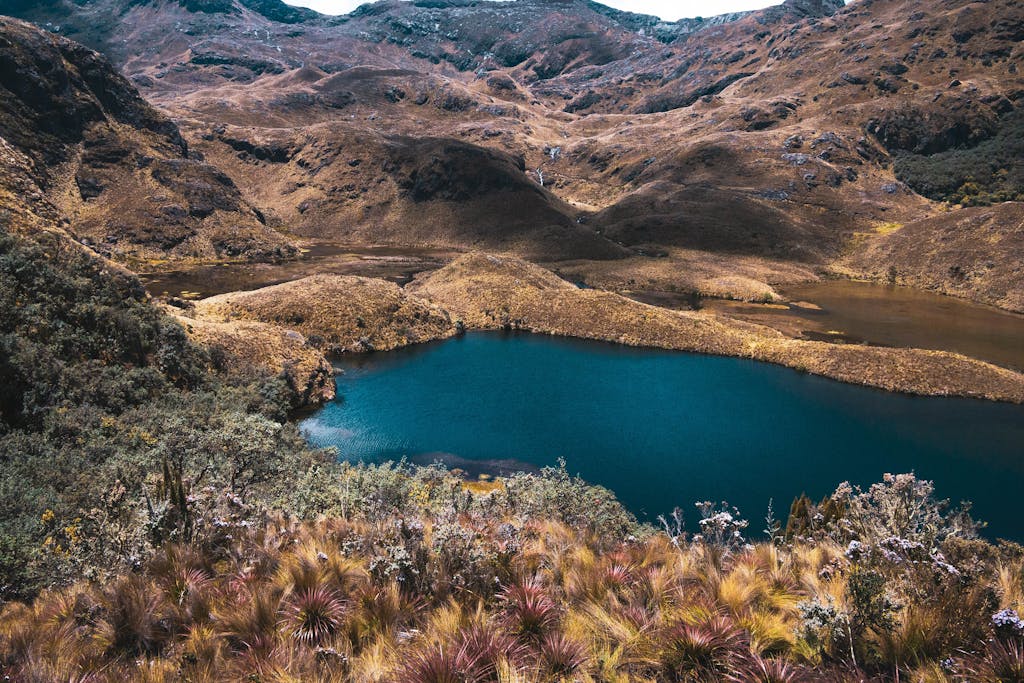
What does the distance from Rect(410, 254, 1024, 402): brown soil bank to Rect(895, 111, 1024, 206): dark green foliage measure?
12730 cm

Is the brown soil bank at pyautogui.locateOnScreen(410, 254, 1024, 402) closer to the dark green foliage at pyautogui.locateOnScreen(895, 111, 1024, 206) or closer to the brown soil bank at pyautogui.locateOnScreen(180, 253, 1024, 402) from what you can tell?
the brown soil bank at pyautogui.locateOnScreen(180, 253, 1024, 402)

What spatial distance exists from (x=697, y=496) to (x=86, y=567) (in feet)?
96.9

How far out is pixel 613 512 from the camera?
2455cm

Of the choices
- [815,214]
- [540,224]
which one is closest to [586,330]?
[540,224]

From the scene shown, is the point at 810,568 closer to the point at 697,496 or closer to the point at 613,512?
A: the point at 613,512

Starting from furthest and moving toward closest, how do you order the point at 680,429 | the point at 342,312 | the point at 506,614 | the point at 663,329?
the point at 663,329 < the point at 342,312 < the point at 680,429 < the point at 506,614

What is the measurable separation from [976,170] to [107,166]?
232723 mm

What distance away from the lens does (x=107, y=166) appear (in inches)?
4845

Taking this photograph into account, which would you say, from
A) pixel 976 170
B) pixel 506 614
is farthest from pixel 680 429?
pixel 976 170

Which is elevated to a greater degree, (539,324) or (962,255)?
(962,255)

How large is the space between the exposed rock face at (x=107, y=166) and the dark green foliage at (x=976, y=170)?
7192 inches

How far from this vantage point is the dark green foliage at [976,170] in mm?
150250

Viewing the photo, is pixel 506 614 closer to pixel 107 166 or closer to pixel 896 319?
pixel 896 319

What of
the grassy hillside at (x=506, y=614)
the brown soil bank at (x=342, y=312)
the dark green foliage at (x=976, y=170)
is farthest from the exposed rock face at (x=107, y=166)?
the dark green foliage at (x=976, y=170)
